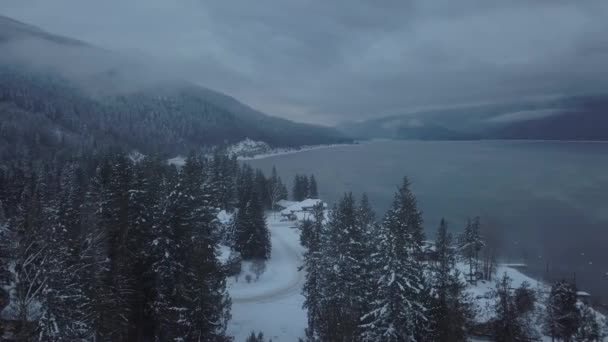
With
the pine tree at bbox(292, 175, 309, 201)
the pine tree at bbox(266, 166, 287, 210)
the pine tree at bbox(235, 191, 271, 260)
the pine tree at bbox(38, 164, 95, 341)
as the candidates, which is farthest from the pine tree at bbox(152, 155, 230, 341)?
the pine tree at bbox(292, 175, 309, 201)

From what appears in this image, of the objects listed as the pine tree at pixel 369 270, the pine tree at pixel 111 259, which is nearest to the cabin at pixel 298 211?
the pine tree at pixel 369 270

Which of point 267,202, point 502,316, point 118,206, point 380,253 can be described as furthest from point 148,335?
point 267,202

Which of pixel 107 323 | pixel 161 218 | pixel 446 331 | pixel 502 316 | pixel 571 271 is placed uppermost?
pixel 161 218

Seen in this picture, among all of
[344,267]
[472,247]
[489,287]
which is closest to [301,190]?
[472,247]

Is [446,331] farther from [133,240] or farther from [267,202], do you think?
[267,202]

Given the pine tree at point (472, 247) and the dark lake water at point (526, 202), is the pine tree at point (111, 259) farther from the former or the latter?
the dark lake water at point (526, 202)

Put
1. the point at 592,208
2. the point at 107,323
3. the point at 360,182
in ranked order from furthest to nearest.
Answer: the point at 360,182 < the point at 592,208 < the point at 107,323

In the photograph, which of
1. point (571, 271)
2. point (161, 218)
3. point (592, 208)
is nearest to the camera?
point (161, 218)
